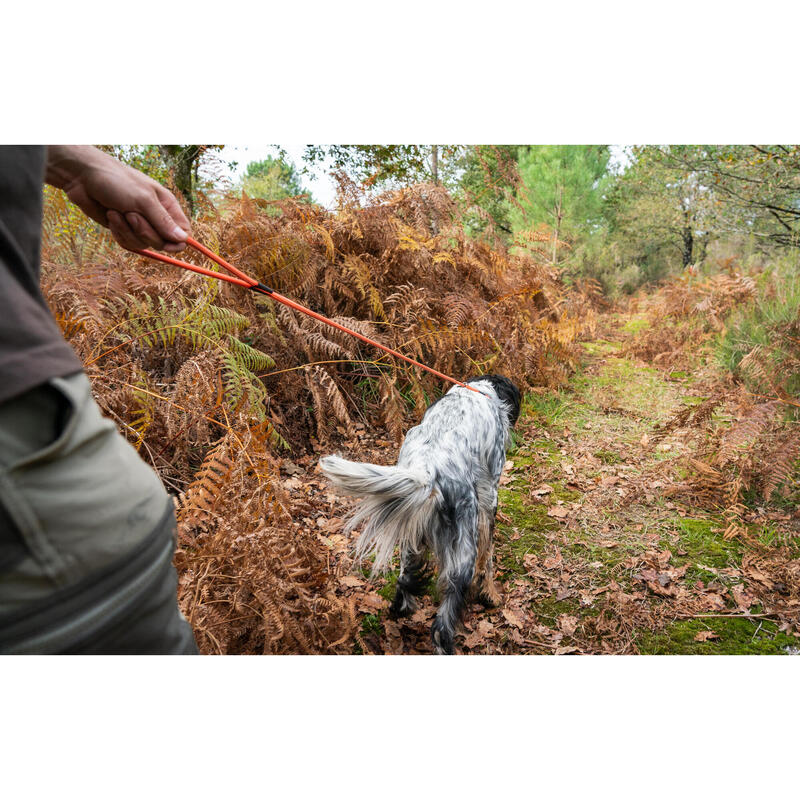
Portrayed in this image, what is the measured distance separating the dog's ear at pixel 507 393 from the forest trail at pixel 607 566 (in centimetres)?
72

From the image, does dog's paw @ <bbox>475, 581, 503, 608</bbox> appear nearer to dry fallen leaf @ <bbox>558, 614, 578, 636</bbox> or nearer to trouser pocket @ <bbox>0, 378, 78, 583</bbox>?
dry fallen leaf @ <bbox>558, 614, 578, 636</bbox>

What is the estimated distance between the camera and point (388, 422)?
3.84m

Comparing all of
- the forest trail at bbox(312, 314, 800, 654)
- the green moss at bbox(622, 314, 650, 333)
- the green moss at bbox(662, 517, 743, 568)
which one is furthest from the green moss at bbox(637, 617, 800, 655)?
the green moss at bbox(622, 314, 650, 333)

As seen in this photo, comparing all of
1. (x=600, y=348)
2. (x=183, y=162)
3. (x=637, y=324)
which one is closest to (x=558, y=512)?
(x=183, y=162)

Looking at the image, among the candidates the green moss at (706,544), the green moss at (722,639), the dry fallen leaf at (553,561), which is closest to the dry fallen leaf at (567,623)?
the green moss at (722,639)

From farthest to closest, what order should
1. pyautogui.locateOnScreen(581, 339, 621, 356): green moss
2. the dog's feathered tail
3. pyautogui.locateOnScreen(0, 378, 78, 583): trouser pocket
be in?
pyautogui.locateOnScreen(581, 339, 621, 356): green moss, the dog's feathered tail, pyautogui.locateOnScreen(0, 378, 78, 583): trouser pocket

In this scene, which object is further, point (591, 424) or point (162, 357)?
point (591, 424)

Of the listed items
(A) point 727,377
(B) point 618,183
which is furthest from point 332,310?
(B) point 618,183

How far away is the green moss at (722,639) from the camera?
2320 mm

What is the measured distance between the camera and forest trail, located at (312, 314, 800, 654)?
7.97ft

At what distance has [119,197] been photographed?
138 cm
